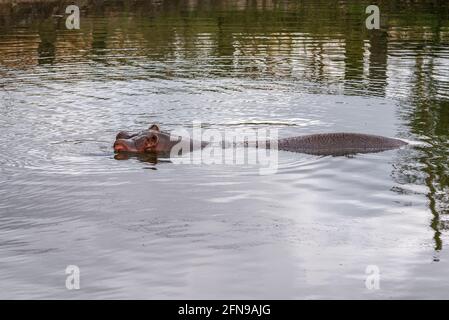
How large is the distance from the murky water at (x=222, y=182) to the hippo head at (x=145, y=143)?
1.17 ft

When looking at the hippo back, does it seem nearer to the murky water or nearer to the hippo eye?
the murky water

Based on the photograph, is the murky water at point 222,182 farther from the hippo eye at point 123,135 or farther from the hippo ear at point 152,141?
the hippo ear at point 152,141

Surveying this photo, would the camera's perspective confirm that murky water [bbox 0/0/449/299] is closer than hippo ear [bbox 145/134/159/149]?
Yes

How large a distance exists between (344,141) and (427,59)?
36.5ft

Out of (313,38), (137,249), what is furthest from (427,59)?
(137,249)

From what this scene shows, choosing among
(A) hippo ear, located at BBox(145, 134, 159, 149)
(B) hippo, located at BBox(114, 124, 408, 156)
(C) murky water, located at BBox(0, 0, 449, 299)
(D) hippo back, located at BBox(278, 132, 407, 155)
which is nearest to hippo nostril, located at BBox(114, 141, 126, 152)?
(B) hippo, located at BBox(114, 124, 408, 156)

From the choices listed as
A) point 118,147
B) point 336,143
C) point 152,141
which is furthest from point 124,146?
point 336,143

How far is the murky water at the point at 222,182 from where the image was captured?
9.30 m

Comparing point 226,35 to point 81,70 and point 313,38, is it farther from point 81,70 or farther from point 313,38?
point 81,70

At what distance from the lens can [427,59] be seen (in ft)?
81.4

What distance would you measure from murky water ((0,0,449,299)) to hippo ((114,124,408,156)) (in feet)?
1.29

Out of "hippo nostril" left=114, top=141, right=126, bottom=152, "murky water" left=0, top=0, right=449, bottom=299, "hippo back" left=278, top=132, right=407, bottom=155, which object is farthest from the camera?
"hippo back" left=278, top=132, right=407, bottom=155

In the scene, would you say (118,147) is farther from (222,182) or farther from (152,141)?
(222,182)

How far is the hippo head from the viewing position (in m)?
14.4
